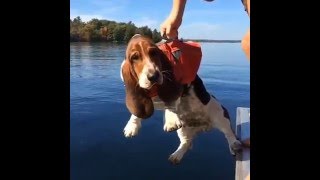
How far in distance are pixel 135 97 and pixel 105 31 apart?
0.20m

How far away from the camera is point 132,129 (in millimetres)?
862

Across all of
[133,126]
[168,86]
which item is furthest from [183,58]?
[133,126]

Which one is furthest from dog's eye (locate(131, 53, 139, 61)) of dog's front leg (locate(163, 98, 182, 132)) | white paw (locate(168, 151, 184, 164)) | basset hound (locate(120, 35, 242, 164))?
white paw (locate(168, 151, 184, 164))

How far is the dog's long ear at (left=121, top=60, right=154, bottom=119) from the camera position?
0.80 meters

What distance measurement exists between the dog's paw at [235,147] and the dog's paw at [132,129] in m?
0.24

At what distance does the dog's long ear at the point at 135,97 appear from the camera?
801 millimetres

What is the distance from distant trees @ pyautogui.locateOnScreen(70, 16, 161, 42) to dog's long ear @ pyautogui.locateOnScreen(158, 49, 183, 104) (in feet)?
0.23

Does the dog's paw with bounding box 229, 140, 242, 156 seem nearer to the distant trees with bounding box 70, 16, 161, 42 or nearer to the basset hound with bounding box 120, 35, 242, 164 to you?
the basset hound with bounding box 120, 35, 242, 164

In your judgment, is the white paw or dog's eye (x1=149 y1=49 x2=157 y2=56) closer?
dog's eye (x1=149 y1=49 x2=157 y2=56)

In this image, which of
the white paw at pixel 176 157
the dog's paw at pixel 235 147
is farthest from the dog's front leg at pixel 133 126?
the dog's paw at pixel 235 147

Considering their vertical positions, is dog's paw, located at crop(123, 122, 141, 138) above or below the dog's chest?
below
